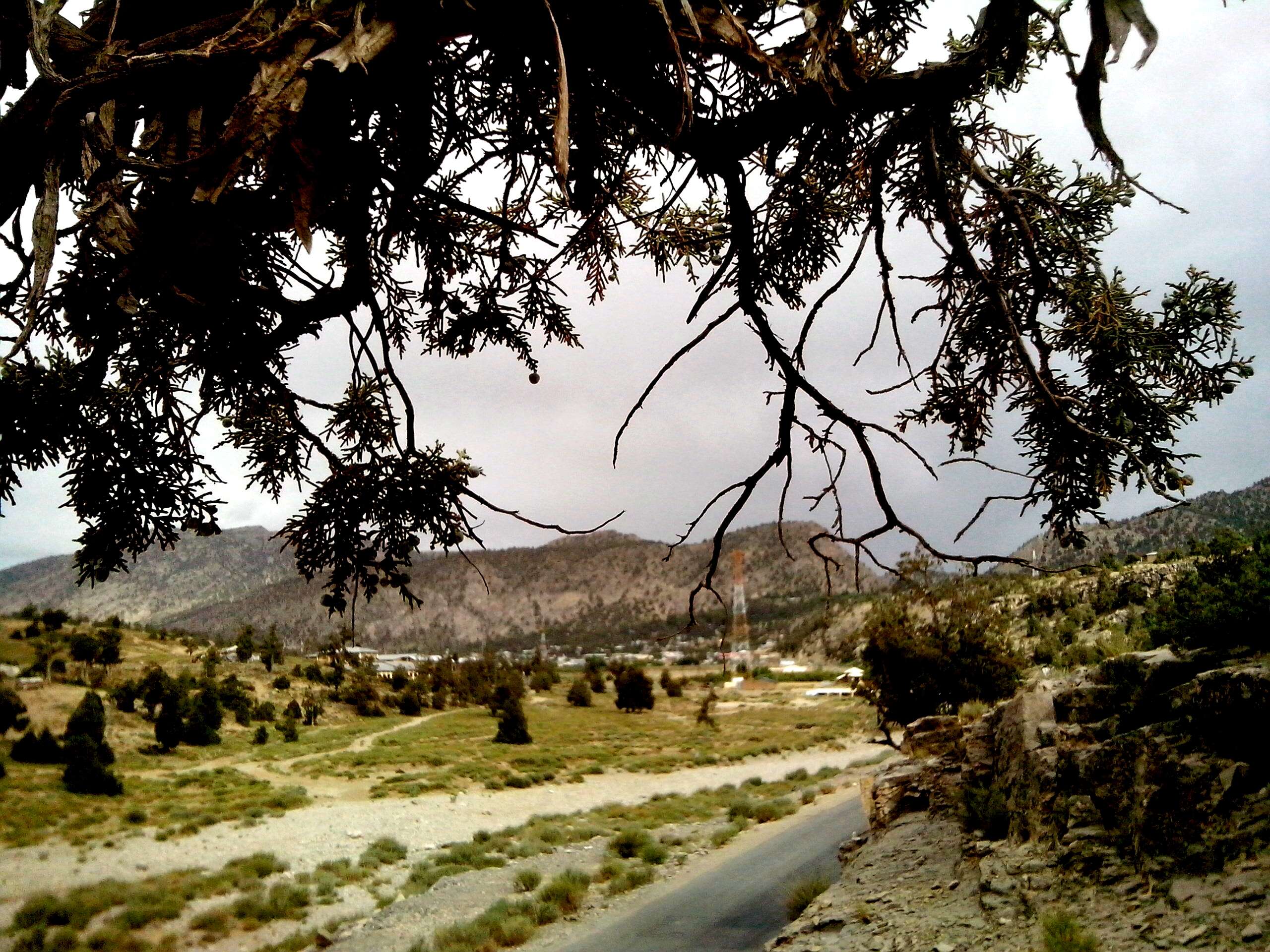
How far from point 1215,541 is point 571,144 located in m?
5.56

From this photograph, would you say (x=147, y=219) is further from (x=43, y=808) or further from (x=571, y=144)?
(x=43, y=808)

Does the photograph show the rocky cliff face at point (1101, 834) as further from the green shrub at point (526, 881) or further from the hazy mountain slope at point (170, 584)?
the hazy mountain slope at point (170, 584)

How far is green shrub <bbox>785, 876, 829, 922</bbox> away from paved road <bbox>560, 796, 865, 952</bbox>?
1.92 feet

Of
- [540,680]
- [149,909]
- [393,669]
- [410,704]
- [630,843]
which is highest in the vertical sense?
[393,669]

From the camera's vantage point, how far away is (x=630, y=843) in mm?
22562

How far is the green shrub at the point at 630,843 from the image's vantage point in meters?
22.2

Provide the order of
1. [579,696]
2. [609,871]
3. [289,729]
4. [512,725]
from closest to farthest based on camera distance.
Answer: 1. [609,871]
2. [289,729]
3. [512,725]
4. [579,696]

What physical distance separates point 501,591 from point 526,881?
175ft

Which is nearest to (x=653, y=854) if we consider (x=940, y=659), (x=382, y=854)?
(x=382, y=854)

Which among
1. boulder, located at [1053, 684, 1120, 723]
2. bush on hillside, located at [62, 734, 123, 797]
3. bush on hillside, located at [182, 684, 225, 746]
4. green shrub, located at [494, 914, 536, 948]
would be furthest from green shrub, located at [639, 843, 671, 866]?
boulder, located at [1053, 684, 1120, 723]

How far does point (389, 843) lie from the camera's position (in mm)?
23578

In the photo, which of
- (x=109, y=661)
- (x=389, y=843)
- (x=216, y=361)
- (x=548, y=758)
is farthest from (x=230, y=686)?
(x=216, y=361)

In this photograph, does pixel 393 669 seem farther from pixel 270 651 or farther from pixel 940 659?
pixel 940 659

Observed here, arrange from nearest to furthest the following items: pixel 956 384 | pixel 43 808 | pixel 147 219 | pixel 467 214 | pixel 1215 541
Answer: pixel 147 219 → pixel 956 384 → pixel 467 214 → pixel 1215 541 → pixel 43 808
